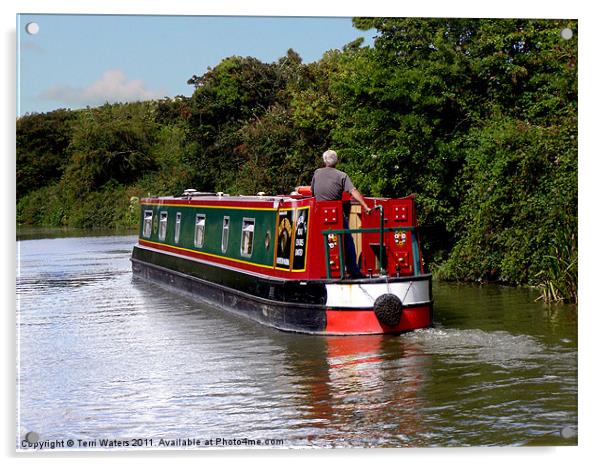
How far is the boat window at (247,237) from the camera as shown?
45.1 ft

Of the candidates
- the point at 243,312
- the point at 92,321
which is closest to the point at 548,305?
the point at 243,312

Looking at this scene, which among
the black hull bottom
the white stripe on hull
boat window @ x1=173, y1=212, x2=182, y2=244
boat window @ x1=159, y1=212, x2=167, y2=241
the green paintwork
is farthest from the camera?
boat window @ x1=159, y1=212, x2=167, y2=241

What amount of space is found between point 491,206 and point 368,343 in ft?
17.3

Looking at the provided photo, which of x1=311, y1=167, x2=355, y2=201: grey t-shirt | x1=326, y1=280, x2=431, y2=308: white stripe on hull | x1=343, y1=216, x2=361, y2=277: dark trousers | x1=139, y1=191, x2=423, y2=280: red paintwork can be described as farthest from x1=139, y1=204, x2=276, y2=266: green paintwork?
x1=326, y1=280, x2=431, y2=308: white stripe on hull

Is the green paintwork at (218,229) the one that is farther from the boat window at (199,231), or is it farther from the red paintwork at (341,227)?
the red paintwork at (341,227)

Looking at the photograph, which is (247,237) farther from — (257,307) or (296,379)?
(296,379)

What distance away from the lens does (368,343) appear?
37.0ft

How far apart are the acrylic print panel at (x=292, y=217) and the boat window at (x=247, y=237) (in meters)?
0.23

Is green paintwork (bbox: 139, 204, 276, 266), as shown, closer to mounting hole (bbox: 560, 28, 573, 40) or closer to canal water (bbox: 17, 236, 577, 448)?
canal water (bbox: 17, 236, 577, 448)

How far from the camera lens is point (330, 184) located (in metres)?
11.9

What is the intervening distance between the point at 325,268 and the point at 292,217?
814 mm

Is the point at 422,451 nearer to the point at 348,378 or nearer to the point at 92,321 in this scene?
the point at 348,378

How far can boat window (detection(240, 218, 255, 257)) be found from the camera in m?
13.8

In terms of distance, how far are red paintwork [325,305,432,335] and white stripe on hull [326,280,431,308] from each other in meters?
0.09
